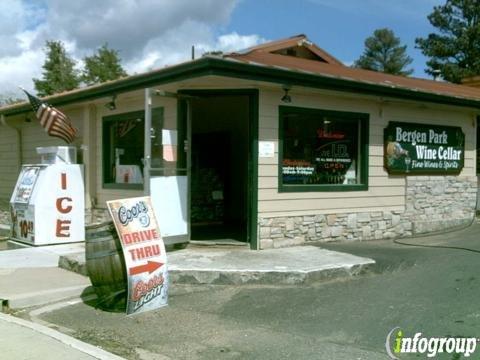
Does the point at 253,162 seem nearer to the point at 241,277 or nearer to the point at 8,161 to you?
the point at 241,277

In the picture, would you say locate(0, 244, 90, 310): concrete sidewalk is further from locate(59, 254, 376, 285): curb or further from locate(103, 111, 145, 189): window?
locate(103, 111, 145, 189): window

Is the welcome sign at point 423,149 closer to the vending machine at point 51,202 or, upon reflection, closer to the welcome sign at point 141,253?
the welcome sign at point 141,253

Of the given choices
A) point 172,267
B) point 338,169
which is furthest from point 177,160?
point 338,169

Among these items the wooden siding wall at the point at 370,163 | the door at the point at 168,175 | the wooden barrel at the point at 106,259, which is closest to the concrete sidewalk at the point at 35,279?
the wooden barrel at the point at 106,259

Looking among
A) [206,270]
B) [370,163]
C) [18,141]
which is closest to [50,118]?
[18,141]

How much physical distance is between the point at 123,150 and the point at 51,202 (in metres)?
1.76

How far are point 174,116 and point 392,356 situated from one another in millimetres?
5894

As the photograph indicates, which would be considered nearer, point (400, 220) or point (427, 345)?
point (427, 345)

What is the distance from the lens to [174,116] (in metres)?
9.88

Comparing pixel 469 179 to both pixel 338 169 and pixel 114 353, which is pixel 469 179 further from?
pixel 114 353

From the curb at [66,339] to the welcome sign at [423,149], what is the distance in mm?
7448

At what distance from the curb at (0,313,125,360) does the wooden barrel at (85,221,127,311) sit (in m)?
0.91

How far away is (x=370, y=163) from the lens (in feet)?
36.7

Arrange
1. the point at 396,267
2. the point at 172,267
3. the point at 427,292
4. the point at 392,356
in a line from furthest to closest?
1. the point at 396,267
2. the point at 172,267
3. the point at 427,292
4. the point at 392,356
